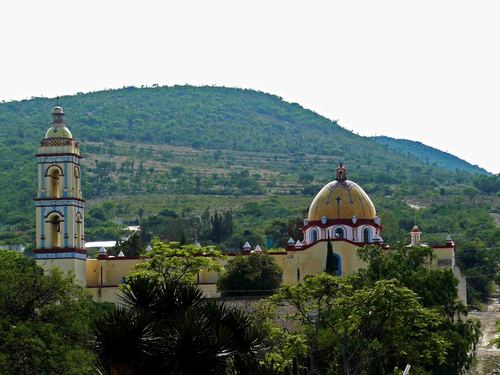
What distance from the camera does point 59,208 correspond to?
6731 centimetres

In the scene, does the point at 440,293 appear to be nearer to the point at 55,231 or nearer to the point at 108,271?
the point at 108,271

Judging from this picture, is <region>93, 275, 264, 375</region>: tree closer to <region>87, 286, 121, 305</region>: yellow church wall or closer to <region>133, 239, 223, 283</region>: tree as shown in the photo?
<region>133, 239, 223, 283</region>: tree

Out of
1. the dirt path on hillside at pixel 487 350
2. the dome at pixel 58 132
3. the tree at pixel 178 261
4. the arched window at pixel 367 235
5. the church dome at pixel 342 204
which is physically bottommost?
the dirt path on hillside at pixel 487 350

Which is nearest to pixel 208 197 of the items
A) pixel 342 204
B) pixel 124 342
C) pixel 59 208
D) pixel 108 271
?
pixel 108 271

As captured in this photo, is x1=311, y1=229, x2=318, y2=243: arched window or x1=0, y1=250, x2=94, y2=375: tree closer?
x1=0, y1=250, x2=94, y2=375: tree

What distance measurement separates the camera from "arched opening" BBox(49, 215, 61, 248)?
67.6m

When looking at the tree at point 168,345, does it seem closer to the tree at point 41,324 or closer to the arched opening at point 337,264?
the tree at point 41,324

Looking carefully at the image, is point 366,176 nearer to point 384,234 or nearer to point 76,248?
point 384,234

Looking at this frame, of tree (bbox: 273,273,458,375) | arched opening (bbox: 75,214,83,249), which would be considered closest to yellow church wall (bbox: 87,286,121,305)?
arched opening (bbox: 75,214,83,249)

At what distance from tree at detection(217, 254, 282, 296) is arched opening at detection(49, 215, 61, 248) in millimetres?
8283

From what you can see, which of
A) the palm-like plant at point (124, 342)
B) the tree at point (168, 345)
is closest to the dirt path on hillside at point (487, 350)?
the tree at point (168, 345)

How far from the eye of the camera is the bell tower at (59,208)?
67.1 meters

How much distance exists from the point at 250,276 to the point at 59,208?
32.8 ft

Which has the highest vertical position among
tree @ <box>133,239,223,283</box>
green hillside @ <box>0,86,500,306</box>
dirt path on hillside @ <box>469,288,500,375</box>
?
green hillside @ <box>0,86,500,306</box>
